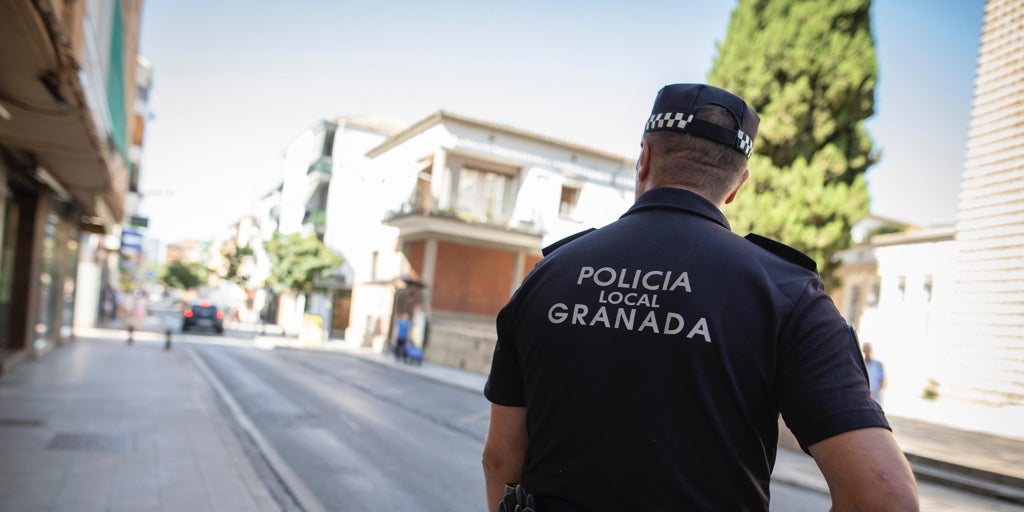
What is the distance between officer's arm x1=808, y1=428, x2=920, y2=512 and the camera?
136 cm

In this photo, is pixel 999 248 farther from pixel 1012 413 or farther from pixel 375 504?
pixel 375 504

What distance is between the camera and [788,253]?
1.62 metres

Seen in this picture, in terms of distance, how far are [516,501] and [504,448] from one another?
0.17 meters

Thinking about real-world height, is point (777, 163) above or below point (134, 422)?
above

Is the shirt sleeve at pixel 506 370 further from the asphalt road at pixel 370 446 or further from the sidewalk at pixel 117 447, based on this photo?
the asphalt road at pixel 370 446

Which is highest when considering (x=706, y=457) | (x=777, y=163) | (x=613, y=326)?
(x=777, y=163)

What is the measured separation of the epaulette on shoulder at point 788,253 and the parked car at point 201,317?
36.6m

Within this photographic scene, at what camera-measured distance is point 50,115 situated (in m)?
8.91

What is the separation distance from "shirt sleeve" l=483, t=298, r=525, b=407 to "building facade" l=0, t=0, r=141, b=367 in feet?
15.6

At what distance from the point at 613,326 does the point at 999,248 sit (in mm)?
14019

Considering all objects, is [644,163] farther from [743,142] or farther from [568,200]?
[568,200]

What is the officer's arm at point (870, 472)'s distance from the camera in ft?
4.46

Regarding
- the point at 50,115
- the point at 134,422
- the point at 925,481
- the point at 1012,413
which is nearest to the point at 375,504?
the point at 134,422

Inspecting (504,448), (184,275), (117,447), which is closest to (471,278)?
(117,447)
